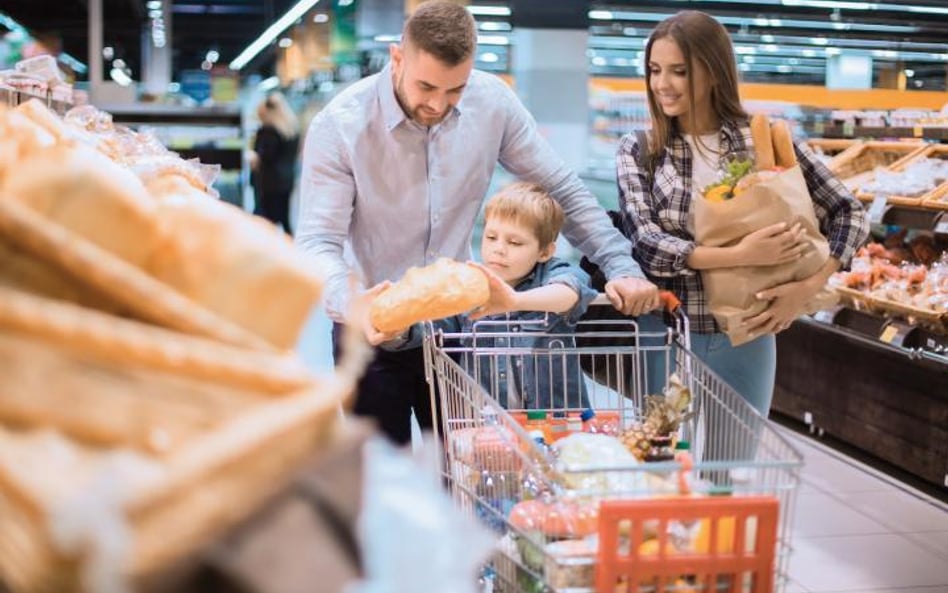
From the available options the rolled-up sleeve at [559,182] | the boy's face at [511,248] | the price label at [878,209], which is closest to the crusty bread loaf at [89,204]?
the boy's face at [511,248]

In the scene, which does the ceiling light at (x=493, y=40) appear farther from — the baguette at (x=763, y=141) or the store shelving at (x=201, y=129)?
the baguette at (x=763, y=141)

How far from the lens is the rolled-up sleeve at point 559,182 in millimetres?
2934

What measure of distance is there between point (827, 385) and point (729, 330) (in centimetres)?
322

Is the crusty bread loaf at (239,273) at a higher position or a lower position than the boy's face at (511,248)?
higher

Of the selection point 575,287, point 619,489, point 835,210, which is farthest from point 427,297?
point 835,210

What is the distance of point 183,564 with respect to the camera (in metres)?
0.66

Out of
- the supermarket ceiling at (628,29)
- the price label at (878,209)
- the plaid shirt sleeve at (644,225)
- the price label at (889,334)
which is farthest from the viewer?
the supermarket ceiling at (628,29)

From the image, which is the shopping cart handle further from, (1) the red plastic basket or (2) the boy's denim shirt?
(1) the red plastic basket

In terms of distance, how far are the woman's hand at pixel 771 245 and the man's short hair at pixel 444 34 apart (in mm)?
850

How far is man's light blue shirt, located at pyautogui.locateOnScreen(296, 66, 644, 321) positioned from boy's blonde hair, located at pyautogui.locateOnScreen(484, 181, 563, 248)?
161 millimetres

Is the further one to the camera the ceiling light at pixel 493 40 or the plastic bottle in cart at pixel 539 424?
the ceiling light at pixel 493 40

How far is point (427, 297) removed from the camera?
206cm

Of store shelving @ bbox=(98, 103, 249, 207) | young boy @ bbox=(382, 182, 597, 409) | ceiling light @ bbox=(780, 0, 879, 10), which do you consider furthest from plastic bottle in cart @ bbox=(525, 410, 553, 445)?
ceiling light @ bbox=(780, 0, 879, 10)

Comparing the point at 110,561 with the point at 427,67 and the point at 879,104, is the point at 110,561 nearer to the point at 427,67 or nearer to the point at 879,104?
the point at 427,67
